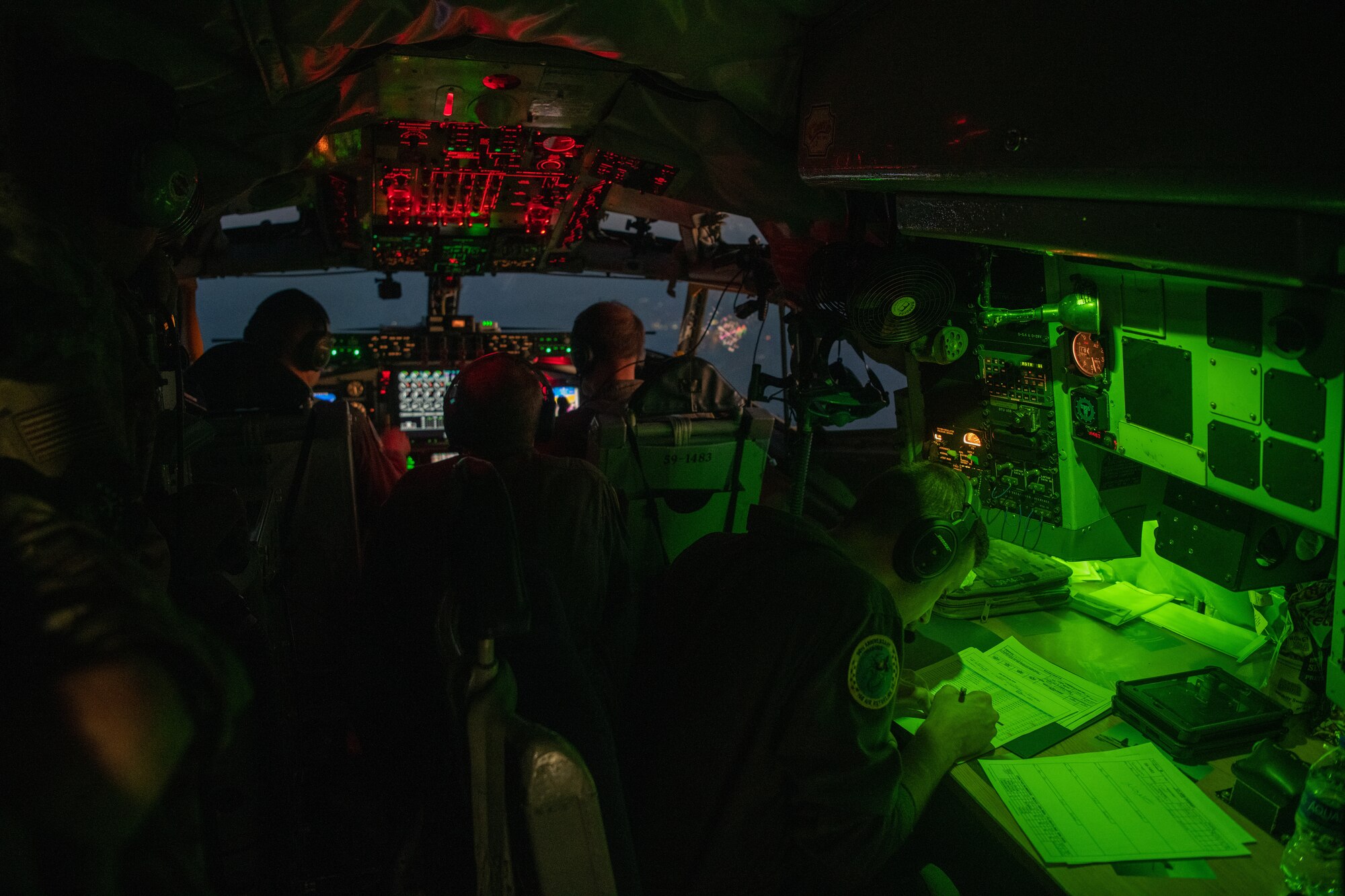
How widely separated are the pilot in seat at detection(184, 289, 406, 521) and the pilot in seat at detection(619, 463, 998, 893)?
5.59 feet

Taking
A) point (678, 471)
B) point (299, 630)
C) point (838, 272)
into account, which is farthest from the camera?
point (678, 471)

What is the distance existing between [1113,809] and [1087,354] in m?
1.09

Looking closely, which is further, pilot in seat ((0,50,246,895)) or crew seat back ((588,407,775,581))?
crew seat back ((588,407,775,581))

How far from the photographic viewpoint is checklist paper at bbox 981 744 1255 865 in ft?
4.51

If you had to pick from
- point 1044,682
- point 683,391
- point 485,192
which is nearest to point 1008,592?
point 1044,682

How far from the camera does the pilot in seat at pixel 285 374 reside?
2850 mm

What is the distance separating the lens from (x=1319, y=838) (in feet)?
4.00

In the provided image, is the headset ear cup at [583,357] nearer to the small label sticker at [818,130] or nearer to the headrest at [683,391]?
the headrest at [683,391]

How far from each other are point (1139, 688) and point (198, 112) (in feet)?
8.00

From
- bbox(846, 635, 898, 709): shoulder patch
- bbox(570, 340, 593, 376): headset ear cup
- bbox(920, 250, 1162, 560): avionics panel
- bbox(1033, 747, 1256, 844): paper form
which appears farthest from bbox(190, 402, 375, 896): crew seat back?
bbox(920, 250, 1162, 560): avionics panel

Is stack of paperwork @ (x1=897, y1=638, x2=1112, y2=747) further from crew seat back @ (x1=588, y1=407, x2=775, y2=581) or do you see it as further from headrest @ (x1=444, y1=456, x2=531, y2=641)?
headrest @ (x1=444, y1=456, x2=531, y2=641)

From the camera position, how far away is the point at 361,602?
205cm

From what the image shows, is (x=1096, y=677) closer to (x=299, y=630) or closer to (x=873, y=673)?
(x=873, y=673)

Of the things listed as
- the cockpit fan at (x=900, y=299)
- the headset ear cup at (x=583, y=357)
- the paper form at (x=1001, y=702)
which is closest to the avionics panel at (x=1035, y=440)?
the cockpit fan at (x=900, y=299)
